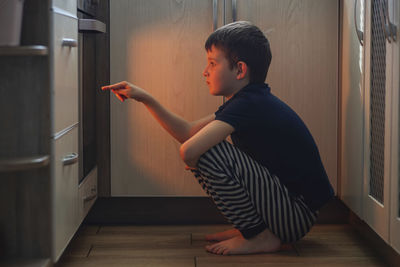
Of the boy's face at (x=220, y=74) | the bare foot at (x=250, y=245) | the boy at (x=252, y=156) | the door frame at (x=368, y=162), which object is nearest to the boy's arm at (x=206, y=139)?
the boy at (x=252, y=156)

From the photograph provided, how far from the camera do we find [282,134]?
5.95 ft

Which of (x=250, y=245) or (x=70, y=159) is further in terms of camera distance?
(x=250, y=245)

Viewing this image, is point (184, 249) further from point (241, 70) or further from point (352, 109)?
point (352, 109)

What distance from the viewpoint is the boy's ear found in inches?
72.5

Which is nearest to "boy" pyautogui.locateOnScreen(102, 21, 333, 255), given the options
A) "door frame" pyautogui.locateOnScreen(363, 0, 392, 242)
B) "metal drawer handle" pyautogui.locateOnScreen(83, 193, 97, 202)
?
"door frame" pyautogui.locateOnScreen(363, 0, 392, 242)

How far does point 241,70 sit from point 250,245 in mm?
542

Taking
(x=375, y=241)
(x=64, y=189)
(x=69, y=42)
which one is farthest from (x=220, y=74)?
(x=375, y=241)

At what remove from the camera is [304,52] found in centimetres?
212

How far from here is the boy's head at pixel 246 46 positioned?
1.83 metres

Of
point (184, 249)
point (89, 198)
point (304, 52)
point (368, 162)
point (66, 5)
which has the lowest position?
point (184, 249)

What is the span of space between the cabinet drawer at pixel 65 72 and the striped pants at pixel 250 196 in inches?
16.3

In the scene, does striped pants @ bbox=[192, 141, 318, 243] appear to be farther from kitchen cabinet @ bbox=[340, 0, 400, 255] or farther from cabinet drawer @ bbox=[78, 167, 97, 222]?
cabinet drawer @ bbox=[78, 167, 97, 222]

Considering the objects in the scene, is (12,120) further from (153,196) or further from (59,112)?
(153,196)

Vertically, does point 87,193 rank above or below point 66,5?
below
